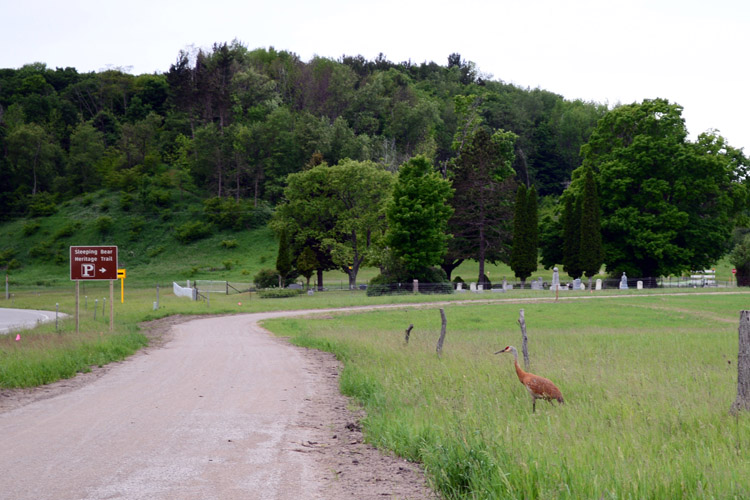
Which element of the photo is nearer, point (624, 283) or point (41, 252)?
point (624, 283)

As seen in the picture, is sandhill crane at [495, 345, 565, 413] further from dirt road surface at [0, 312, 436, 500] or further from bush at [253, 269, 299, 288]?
bush at [253, 269, 299, 288]

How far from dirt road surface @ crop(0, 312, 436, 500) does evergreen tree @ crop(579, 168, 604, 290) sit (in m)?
49.5

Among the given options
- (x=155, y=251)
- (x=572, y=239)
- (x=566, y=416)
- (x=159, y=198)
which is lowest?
(x=566, y=416)

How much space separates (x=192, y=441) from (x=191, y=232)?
90.1 metres

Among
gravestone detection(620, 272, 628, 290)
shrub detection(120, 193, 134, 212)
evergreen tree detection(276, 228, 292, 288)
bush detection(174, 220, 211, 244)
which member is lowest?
gravestone detection(620, 272, 628, 290)

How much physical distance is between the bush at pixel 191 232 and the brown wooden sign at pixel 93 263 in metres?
70.0

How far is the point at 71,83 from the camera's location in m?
142

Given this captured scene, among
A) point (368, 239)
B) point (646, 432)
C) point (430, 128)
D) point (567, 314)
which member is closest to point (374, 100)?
point (430, 128)

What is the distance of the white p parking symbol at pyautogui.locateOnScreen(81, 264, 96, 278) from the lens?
27.0 meters

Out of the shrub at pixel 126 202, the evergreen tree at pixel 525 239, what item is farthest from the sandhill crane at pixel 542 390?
the shrub at pixel 126 202

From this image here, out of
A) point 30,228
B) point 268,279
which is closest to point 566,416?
point 268,279

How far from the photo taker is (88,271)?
89.3 feet

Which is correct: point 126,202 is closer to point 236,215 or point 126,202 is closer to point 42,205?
point 42,205

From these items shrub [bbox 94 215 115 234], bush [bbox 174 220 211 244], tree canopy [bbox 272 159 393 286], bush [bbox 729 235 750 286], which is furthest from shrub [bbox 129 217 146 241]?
bush [bbox 729 235 750 286]
